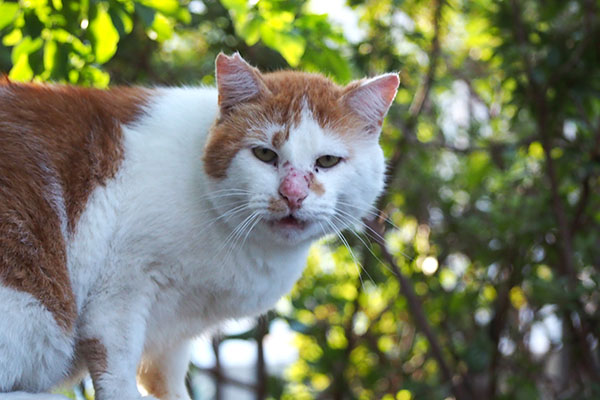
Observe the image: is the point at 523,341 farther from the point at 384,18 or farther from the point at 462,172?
the point at 384,18

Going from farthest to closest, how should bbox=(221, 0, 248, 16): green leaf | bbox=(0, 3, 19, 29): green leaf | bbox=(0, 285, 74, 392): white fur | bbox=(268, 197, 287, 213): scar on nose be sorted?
bbox=(221, 0, 248, 16): green leaf
bbox=(0, 3, 19, 29): green leaf
bbox=(268, 197, 287, 213): scar on nose
bbox=(0, 285, 74, 392): white fur

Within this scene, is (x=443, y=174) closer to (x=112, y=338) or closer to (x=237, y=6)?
(x=237, y=6)

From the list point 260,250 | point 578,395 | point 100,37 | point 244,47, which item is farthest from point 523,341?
point 100,37

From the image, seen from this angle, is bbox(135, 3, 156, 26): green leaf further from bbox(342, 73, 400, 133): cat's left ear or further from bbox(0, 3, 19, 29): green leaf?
bbox(342, 73, 400, 133): cat's left ear

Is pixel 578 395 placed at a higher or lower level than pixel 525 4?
lower

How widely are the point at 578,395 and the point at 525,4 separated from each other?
7.49 feet

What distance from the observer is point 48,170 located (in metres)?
1.90

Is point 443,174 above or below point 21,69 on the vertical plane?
below

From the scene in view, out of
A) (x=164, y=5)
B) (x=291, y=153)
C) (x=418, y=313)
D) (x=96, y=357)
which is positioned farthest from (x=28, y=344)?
(x=418, y=313)

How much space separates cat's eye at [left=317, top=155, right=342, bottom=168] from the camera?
1.95m

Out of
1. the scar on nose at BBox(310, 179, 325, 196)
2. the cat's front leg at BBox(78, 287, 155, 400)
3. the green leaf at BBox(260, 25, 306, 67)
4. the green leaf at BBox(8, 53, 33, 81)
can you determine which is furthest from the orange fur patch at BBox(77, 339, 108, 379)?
the green leaf at BBox(260, 25, 306, 67)

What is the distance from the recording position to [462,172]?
14.9 feet

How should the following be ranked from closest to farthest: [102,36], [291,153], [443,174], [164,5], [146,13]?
[291,153], [146,13], [102,36], [164,5], [443,174]

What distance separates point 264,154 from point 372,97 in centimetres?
37
